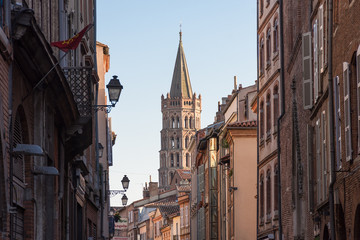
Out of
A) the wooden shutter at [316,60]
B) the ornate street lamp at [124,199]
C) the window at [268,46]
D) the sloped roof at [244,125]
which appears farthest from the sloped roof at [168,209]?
the wooden shutter at [316,60]

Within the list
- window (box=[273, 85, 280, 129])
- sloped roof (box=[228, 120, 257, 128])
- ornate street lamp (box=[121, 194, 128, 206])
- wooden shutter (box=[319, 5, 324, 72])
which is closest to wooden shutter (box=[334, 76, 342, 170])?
wooden shutter (box=[319, 5, 324, 72])

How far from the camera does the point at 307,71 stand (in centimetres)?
2523

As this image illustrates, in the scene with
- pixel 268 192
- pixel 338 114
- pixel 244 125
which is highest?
pixel 244 125

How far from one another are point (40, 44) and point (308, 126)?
1253 centimetres

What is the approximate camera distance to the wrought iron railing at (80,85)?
20413 millimetres

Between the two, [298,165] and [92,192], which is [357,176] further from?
[92,192]

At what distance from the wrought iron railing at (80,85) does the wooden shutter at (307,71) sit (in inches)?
266

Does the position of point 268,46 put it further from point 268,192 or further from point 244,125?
point 244,125

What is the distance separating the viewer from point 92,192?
117 feet

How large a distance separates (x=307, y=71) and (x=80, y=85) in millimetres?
7292

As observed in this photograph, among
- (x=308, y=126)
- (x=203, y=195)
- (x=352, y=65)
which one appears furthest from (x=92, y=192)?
(x=203, y=195)

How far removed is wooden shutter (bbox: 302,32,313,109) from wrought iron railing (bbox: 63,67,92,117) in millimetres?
6750

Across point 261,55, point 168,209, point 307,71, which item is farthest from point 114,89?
point 168,209

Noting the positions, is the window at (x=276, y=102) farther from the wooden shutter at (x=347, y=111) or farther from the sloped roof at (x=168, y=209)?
the sloped roof at (x=168, y=209)
